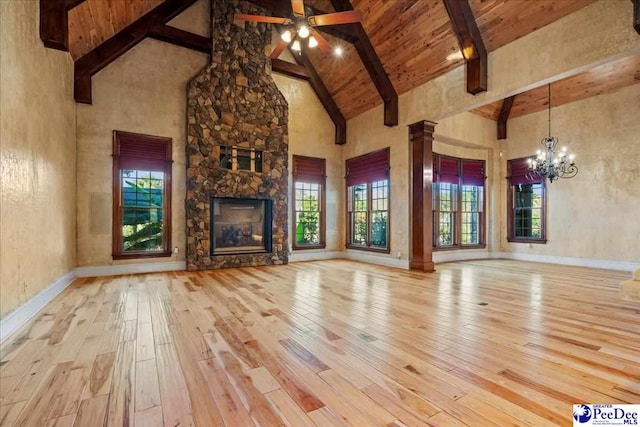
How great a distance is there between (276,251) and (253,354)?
4722mm

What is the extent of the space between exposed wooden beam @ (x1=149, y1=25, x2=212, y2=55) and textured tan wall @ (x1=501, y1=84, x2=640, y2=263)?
831 centimetres

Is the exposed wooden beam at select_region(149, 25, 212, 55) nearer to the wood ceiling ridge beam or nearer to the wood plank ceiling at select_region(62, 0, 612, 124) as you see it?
the wood plank ceiling at select_region(62, 0, 612, 124)

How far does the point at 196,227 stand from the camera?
6.09 m

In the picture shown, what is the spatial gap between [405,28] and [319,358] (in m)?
5.71

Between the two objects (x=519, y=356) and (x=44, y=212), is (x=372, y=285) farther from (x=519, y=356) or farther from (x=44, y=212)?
(x=44, y=212)

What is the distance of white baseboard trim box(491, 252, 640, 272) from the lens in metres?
6.14

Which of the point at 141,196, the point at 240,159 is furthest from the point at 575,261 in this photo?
the point at 141,196

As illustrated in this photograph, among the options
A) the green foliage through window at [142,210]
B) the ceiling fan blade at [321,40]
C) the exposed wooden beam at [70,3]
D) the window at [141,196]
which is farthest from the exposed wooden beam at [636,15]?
the green foliage through window at [142,210]

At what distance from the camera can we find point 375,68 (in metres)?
6.28

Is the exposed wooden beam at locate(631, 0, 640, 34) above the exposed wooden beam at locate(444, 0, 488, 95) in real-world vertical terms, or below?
below

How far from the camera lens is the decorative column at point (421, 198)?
237 inches

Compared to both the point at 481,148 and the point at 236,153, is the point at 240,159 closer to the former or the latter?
the point at 236,153

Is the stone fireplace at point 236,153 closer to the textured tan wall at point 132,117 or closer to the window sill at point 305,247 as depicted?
the textured tan wall at point 132,117

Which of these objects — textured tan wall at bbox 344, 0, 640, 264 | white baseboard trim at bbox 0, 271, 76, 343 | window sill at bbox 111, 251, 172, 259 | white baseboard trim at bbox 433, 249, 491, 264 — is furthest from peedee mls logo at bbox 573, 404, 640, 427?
window sill at bbox 111, 251, 172, 259
